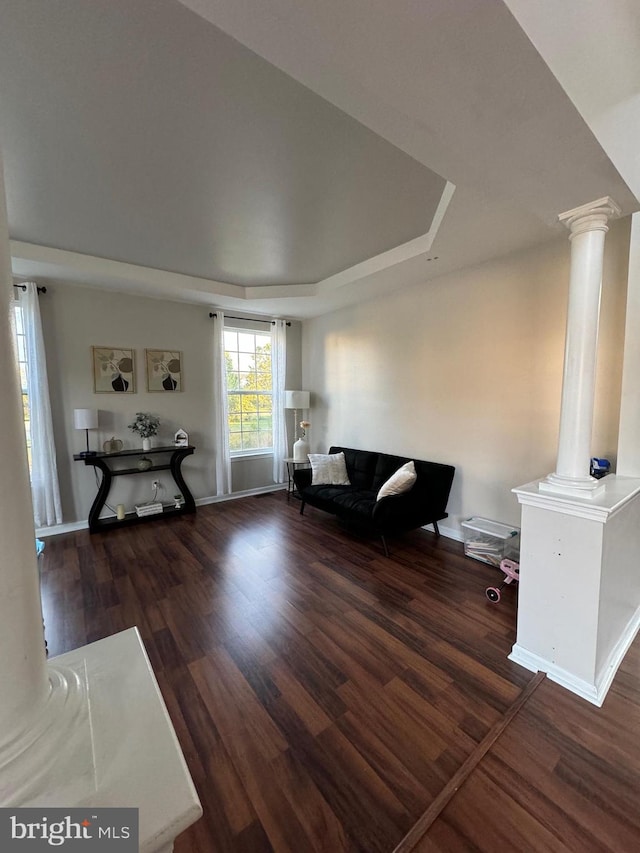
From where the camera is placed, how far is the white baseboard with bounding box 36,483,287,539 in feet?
11.9

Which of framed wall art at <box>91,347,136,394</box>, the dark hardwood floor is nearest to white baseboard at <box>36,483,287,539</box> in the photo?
the dark hardwood floor

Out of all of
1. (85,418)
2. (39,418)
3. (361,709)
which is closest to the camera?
(361,709)

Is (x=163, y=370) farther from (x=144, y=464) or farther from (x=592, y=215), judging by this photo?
(x=592, y=215)

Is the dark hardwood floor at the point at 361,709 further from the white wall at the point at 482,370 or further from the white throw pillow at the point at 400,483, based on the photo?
the white wall at the point at 482,370

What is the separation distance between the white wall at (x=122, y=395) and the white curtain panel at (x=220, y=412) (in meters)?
0.09

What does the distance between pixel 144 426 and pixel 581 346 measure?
4.02m

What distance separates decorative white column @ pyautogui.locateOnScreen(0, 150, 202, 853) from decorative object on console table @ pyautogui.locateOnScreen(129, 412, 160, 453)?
3647mm

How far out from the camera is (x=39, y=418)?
348 centimetres

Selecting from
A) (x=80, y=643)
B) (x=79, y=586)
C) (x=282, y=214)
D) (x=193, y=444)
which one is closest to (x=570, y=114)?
(x=282, y=214)

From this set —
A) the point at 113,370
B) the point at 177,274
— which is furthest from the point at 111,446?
the point at 177,274

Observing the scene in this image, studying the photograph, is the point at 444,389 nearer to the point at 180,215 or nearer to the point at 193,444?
the point at 180,215

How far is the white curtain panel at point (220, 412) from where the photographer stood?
4.54 metres

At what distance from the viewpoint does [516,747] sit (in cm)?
142

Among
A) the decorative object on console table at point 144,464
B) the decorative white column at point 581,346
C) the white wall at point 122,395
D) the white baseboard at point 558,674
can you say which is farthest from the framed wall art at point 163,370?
the white baseboard at point 558,674
